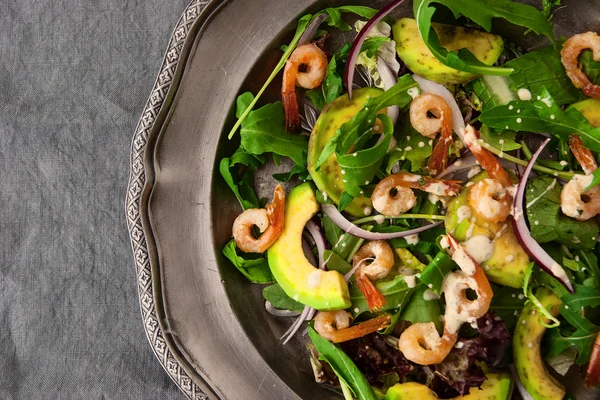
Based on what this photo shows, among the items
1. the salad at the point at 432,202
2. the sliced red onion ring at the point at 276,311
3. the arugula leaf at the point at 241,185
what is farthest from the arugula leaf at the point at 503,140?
the sliced red onion ring at the point at 276,311

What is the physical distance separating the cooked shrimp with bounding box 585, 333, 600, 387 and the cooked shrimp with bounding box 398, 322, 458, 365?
1.56 feet

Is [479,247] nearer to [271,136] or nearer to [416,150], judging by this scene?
[416,150]

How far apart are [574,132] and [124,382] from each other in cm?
214

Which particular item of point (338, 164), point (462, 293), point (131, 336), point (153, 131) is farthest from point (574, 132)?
point (131, 336)

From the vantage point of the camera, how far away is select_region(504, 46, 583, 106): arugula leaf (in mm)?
1934

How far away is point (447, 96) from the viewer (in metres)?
2.02

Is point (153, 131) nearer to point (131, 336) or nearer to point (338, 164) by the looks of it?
point (338, 164)

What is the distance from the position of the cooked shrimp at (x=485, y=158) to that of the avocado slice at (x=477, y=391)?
729 mm

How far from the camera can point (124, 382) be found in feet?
7.84

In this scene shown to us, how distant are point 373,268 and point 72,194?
143 cm

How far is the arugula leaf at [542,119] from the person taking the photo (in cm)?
185

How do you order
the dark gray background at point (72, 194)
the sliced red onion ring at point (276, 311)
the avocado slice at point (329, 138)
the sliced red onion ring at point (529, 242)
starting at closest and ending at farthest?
the sliced red onion ring at point (529, 242), the avocado slice at point (329, 138), the sliced red onion ring at point (276, 311), the dark gray background at point (72, 194)

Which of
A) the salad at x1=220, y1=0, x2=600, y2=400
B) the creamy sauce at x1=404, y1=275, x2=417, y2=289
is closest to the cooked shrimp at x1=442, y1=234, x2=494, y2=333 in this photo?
the salad at x1=220, y1=0, x2=600, y2=400

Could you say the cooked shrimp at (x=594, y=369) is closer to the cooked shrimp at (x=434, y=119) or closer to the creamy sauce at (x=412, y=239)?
the creamy sauce at (x=412, y=239)
